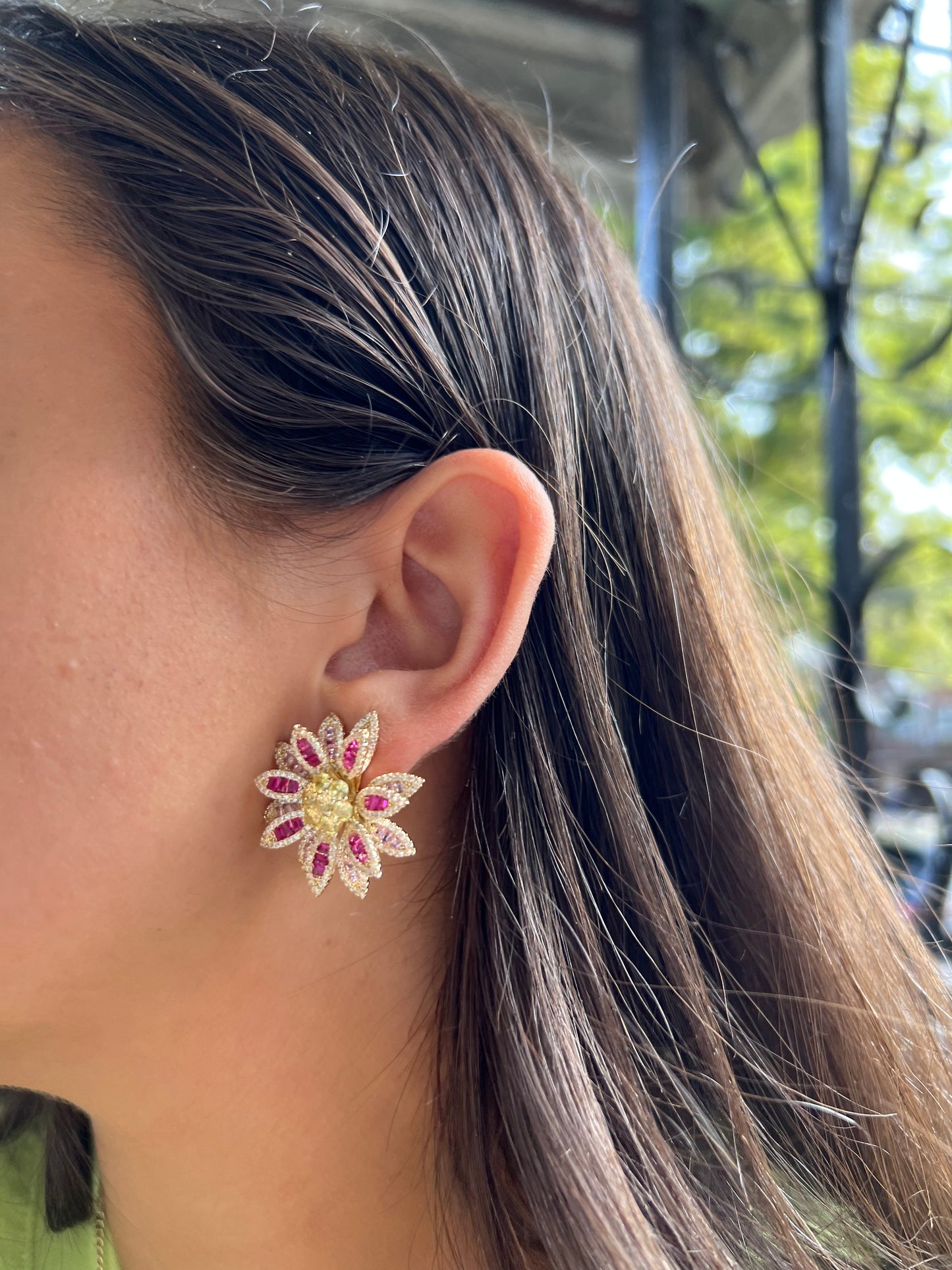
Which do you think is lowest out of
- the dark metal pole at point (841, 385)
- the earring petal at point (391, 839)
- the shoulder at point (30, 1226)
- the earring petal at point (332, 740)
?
the shoulder at point (30, 1226)

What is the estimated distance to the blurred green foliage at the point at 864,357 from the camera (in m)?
1.52

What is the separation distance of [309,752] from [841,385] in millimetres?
1051

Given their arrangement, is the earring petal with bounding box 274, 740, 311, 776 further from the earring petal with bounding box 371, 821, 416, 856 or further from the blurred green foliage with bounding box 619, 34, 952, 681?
the blurred green foliage with bounding box 619, 34, 952, 681

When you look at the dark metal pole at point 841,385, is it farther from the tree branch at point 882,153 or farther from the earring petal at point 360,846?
the earring petal at point 360,846

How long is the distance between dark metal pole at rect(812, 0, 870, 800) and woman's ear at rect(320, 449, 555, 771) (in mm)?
767

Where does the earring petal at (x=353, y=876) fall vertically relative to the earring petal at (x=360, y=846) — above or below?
below

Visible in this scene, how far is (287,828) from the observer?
0.80 metres

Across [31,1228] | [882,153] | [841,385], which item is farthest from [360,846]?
[882,153]

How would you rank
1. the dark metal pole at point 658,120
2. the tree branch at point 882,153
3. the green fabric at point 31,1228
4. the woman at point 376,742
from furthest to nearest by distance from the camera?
the dark metal pole at point 658,120, the tree branch at point 882,153, the green fabric at point 31,1228, the woman at point 376,742

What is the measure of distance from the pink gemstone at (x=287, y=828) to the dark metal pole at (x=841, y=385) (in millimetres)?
907

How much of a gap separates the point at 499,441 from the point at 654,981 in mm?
512

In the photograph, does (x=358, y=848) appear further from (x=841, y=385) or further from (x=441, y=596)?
(x=841, y=385)

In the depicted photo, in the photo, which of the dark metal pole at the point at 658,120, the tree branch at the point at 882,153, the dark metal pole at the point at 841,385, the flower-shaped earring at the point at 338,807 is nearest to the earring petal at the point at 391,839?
the flower-shaped earring at the point at 338,807

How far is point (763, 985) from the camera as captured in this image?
97cm
